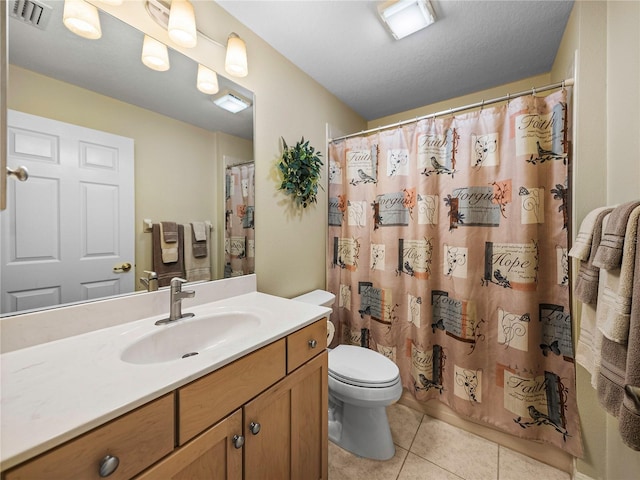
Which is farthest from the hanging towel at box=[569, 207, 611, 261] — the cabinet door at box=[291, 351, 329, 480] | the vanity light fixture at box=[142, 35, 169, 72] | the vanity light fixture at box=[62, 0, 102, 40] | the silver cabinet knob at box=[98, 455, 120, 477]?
the vanity light fixture at box=[62, 0, 102, 40]

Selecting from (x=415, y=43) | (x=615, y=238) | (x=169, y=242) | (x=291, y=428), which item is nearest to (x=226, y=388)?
(x=291, y=428)

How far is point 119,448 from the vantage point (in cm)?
54

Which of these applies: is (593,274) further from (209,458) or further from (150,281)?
(150,281)

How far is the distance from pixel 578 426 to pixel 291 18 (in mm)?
2526

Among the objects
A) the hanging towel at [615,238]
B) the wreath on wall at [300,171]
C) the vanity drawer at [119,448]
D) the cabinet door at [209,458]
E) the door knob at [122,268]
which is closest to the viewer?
the vanity drawer at [119,448]

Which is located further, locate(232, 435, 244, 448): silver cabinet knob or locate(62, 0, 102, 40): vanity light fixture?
locate(62, 0, 102, 40): vanity light fixture

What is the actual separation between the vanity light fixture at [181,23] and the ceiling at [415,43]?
1.00ft

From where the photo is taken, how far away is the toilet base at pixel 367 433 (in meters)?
1.40

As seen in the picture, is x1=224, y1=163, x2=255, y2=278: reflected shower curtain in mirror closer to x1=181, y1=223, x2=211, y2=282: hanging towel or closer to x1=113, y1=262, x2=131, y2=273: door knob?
x1=181, y1=223, x2=211, y2=282: hanging towel

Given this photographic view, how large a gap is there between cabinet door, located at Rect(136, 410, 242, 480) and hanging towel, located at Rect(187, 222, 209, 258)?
0.77 meters

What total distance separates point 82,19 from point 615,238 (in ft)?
6.29

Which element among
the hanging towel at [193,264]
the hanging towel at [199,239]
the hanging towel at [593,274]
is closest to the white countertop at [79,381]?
the hanging towel at [193,264]

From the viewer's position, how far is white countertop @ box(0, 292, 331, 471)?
47cm

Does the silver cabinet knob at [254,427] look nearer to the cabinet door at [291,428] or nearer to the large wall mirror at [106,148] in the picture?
the cabinet door at [291,428]
